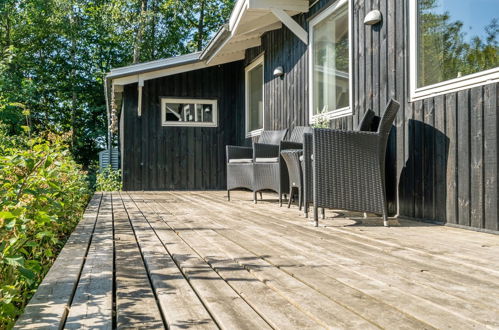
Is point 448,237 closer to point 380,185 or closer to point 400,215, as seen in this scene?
point 380,185

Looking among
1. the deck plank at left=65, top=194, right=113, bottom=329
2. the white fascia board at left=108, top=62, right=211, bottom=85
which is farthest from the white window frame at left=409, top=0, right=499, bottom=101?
the white fascia board at left=108, top=62, right=211, bottom=85

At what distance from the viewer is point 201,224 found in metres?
3.17

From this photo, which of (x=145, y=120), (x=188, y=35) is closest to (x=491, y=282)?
(x=145, y=120)

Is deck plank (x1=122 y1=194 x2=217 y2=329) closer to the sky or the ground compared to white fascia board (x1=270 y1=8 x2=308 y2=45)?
closer to the ground

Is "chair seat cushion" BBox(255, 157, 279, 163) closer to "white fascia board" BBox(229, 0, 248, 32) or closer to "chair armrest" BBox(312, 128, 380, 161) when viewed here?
"chair armrest" BBox(312, 128, 380, 161)

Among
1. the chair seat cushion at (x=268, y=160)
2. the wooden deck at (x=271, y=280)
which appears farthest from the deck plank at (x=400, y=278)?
the chair seat cushion at (x=268, y=160)

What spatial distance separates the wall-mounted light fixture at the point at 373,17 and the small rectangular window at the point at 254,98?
3455 mm

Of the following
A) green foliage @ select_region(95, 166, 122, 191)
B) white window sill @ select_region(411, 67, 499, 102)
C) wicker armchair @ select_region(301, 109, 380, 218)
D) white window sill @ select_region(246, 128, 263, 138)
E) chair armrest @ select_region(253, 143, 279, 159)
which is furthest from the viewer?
green foliage @ select_region(95, 166, 122, 191)

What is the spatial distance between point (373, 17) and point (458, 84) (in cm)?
120

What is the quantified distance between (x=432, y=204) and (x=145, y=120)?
19.5ft

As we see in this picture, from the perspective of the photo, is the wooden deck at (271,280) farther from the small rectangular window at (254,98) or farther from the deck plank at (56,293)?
the small rectangular window at (254,98)

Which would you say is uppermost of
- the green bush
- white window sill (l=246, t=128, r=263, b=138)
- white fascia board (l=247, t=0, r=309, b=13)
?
white fascia board (l=247, t=0, r=309, b=13)

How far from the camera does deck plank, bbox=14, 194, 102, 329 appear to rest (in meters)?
1.13

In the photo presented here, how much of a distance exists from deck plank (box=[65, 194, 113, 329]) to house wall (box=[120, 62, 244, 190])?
5.84 m
